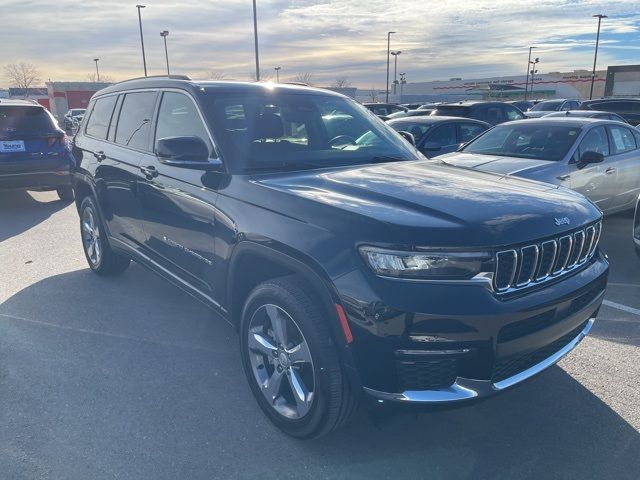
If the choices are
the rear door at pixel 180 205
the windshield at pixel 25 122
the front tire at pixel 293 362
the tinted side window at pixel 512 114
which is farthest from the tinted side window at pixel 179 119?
the tinted side window at pixel 512 114

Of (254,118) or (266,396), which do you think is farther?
(254,118)

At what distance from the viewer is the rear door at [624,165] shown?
7330 millimetres

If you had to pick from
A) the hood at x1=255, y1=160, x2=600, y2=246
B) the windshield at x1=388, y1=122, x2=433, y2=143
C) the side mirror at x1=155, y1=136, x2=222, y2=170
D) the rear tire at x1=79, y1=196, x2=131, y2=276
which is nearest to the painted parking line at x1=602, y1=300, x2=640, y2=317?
the hood at x1=255, y1=160, x2=600, y2=246

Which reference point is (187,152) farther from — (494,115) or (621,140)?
(494,115)

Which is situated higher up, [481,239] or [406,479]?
[481,239]

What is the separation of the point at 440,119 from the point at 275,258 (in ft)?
25.5

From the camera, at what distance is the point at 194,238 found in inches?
138

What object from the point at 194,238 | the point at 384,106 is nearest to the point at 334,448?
the point at 194,238

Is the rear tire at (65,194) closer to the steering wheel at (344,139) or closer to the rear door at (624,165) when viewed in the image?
the steering wheel at (344,139)

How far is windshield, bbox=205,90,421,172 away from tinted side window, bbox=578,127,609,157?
12.9 feet

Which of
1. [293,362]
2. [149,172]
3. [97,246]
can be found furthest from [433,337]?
[97,246]

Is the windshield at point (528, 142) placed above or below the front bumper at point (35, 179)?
above

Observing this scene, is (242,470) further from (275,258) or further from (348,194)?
(348,194)

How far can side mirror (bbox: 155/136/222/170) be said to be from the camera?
315 centimetres
